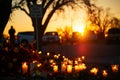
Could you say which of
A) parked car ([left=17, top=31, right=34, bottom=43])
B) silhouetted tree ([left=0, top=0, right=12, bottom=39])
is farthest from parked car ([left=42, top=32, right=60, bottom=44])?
silhouetted tree ([left=0, top=0, right=12, bottom=39])

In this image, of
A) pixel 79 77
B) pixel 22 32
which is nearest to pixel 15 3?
pixel 22 32

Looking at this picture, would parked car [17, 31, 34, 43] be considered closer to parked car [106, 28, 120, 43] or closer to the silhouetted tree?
parked car [106, 28, 120, 43]

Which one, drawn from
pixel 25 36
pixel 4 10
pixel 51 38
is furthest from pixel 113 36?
pixel 4 10

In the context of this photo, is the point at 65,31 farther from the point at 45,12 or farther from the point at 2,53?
the point at 2,53

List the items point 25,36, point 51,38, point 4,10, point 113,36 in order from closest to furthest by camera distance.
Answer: point 4,10
point 25,36
point 51,38
point 113,36

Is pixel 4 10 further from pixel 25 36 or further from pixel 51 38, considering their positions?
pixel 51 38

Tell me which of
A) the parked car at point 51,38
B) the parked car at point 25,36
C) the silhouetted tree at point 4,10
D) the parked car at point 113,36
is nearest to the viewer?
the silhouetted tree at point 4,10

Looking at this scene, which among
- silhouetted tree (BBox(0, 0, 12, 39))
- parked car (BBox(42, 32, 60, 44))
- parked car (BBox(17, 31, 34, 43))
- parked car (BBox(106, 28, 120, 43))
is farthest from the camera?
parked car (BBox(106, 28, 120, 43))

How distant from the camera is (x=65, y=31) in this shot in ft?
301

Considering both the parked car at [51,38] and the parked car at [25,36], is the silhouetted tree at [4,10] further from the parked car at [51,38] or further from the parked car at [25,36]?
the parked car at [51,38]

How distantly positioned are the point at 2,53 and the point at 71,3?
2411 centimetres

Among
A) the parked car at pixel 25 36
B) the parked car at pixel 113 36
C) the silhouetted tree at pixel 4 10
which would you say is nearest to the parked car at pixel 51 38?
the parked car at pixel 25 36

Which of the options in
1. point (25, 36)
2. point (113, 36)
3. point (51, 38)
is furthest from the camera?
point (113, 36)

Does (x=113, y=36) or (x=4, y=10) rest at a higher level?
(x=4, y=10)
